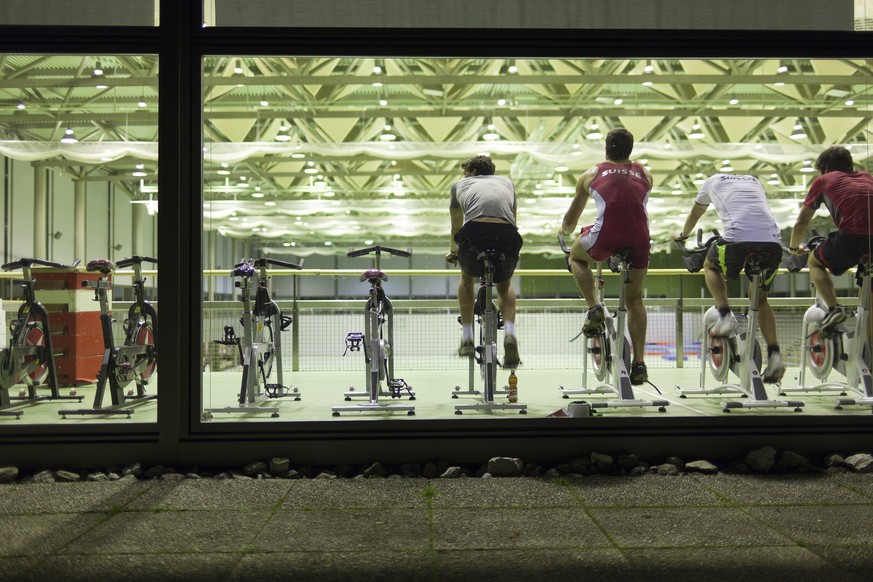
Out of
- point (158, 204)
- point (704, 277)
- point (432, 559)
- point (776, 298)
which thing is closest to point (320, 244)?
point (158, 204)

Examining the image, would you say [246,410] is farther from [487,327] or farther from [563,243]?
Answer: [563,243]

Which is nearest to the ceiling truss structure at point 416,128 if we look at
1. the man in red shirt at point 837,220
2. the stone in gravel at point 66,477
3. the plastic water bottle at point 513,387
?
the man in red shirt at point 837,220

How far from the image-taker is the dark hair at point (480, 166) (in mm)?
4934

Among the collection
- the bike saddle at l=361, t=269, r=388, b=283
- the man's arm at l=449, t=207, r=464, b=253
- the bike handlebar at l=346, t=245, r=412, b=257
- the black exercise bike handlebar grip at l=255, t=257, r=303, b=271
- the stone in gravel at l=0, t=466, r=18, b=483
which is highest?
the man's arm at l=449, t=207, r=464, b=253

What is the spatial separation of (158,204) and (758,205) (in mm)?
3532

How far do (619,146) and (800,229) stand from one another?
1.31 metres

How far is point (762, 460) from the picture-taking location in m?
3.48

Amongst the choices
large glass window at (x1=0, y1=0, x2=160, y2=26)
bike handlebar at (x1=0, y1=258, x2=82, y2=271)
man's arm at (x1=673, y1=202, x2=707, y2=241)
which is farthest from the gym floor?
large glass window at (x1=0, y1=0, x2=160, y2=26)

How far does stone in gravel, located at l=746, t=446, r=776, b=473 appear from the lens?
11.4 feet

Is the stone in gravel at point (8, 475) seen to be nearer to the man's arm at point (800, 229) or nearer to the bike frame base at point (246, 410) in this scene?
the bike frame base at point (246, 410)

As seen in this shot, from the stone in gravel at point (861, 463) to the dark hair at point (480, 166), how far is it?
264 centimetres

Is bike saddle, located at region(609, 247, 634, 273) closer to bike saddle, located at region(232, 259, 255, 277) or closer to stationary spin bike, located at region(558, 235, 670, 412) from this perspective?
stationary spin bike, located at region(558, 235, 670, 412)

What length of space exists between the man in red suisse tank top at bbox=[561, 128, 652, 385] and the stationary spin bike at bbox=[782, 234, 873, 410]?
42.8 inches

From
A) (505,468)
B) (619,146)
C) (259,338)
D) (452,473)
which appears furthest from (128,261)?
(619,146)
